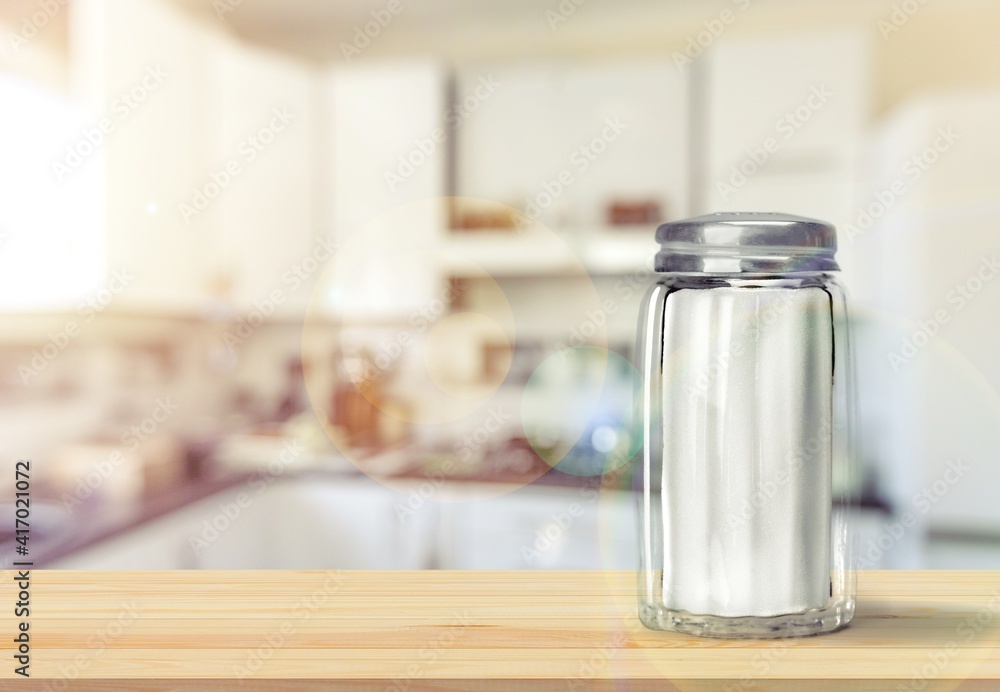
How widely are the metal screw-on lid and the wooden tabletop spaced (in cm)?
16

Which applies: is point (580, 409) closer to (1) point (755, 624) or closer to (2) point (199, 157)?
(2) point (199, 157)

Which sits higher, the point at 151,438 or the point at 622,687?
the point at 622,687

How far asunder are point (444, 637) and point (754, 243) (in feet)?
0.69

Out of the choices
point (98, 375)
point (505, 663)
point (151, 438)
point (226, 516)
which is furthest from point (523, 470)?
point (505, 663)

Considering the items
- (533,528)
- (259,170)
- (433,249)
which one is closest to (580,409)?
(533,528)

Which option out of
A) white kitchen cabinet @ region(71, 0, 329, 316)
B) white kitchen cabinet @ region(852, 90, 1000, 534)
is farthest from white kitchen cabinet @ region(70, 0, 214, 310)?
white kitchen cabinet @ region(852, 90, 1000, 534)

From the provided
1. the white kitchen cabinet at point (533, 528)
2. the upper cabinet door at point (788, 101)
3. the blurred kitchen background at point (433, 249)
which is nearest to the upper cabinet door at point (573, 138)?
the blurred kitchen background at point (433, 249)

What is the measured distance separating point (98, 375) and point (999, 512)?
Result: 256 cm

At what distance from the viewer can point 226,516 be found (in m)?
2.36

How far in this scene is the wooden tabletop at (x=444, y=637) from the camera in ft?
1.04

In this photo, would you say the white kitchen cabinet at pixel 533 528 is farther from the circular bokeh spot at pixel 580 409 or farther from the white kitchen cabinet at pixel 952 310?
the white kitchen cabinet at pixel 952 310

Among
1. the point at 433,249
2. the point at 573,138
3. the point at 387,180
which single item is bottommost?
the point at 433,249

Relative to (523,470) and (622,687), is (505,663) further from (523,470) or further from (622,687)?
(523,470)

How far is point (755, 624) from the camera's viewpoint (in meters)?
0.35
